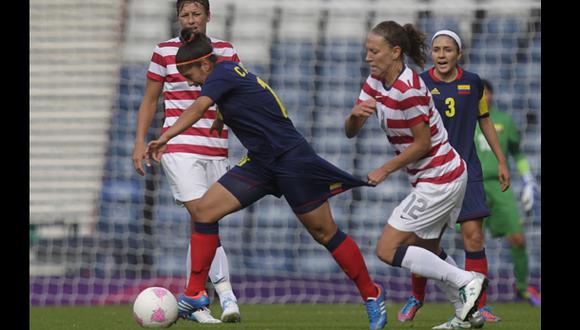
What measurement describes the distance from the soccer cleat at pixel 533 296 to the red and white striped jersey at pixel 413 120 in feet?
11.5

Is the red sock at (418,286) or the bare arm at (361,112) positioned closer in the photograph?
the bare arm at (361,112)

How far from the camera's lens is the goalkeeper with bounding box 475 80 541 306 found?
9.79 m

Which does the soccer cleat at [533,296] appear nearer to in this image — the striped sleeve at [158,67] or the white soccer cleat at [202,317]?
the white soccer cleat at [202,317]

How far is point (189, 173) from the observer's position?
743cm

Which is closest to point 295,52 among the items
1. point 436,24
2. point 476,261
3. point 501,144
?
point 436,24

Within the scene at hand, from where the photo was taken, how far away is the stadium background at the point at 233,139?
1183cm

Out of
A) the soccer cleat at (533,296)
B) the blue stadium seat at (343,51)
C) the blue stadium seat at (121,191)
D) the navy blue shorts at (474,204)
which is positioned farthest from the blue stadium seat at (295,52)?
the navy blue shorts at (474,204)

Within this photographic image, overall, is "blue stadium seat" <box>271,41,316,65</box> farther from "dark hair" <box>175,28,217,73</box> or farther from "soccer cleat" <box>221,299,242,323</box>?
"dark hair" <box>175,28,217,73</box>

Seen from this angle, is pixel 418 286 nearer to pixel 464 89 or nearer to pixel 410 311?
pixel 410 311

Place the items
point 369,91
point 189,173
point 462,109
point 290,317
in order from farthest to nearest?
point 290,317
point 462,109
point 189,173
point 369,91

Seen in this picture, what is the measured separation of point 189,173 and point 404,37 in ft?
5.73
